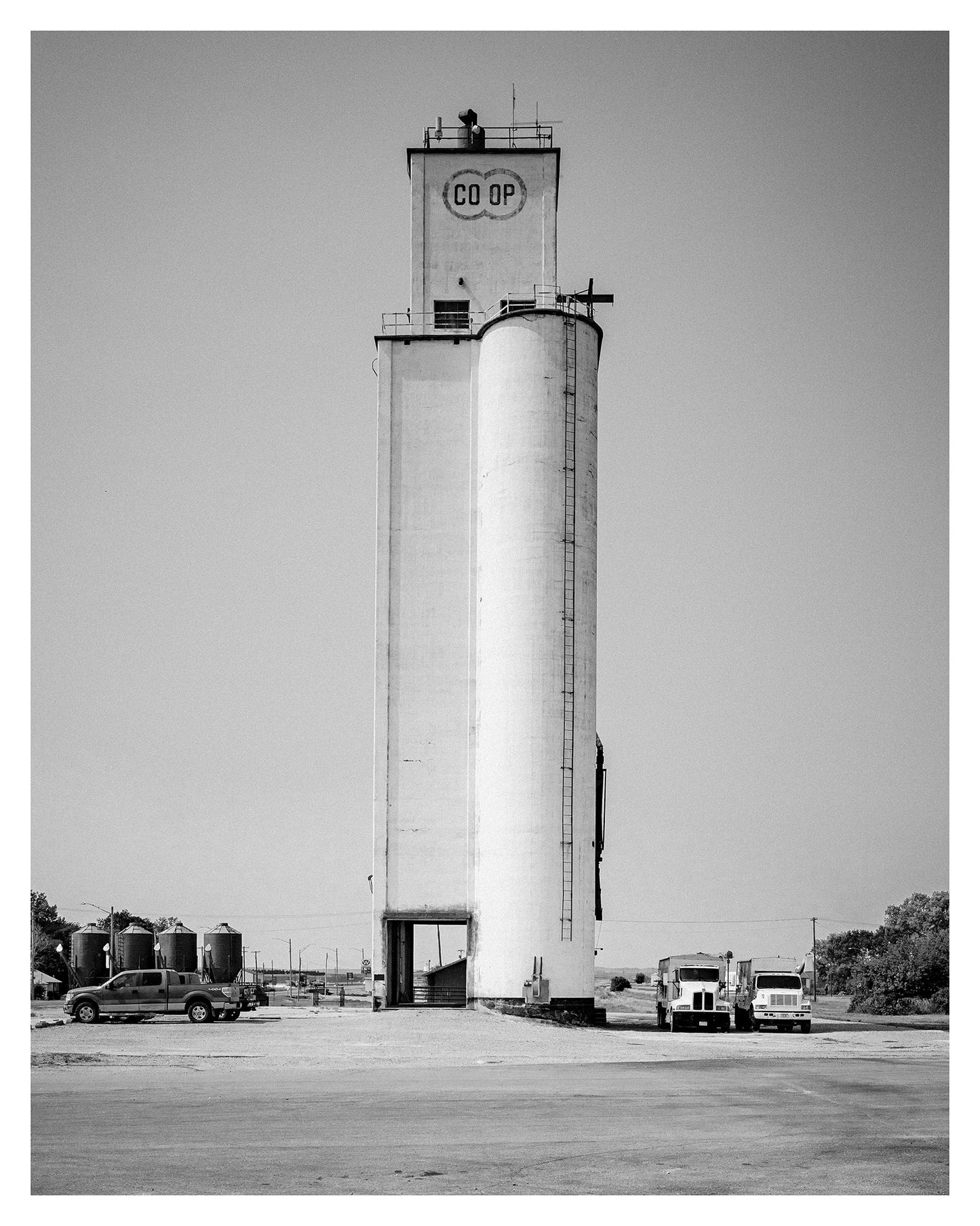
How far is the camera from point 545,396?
40781 mm

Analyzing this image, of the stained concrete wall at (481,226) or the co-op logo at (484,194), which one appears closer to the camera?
the stained concrete wall at (481,226)

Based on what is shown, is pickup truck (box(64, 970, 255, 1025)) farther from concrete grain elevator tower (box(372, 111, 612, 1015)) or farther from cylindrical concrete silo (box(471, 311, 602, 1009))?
cylindrical concrete silo (box(471, 311, 602, 1009))

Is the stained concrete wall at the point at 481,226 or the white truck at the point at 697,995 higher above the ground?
the stained concrete wall at the point at 481,226

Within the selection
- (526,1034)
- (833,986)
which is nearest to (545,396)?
(526,1034)

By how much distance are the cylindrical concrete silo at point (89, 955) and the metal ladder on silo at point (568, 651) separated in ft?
86.9

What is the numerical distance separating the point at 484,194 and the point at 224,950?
3108 cm

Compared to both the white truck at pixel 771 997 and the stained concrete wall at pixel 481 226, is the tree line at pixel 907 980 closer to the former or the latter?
the white truck at pixel 771 997

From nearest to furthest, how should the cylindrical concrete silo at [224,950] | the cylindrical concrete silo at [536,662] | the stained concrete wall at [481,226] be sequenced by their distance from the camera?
1. the cylindrical concrete silo at [536,662]
2. the stained concrete wall at [481,226]
3. the cylindrical concrete silo at [224,950]

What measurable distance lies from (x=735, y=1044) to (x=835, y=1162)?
16.9m

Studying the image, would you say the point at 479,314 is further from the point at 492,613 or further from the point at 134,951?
the point at 134,951

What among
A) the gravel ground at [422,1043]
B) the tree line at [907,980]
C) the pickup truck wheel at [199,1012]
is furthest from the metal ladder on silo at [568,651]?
the tree line at [907,980]

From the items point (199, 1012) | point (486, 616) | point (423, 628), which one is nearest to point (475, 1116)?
point (199, 1012)

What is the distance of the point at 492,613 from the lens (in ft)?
134

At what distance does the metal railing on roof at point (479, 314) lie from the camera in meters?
42.7
